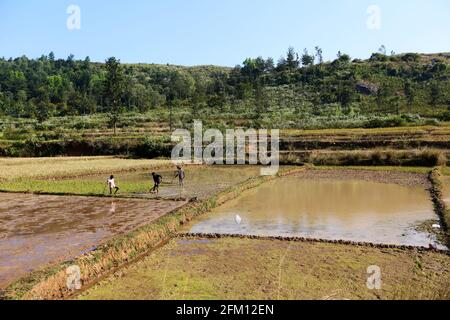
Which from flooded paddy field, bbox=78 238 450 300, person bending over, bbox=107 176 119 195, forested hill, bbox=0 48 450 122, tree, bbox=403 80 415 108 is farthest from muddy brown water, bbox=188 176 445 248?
tree, bbox=403 80 415 108

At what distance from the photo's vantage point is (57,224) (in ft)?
57.3

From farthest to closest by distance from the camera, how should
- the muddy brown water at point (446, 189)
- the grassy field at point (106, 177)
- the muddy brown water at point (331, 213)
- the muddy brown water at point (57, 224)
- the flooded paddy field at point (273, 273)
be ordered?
1. the grassy field at point (106, 177)
2. the muddy brown water at point (446, 189)
3. the muddy brown water at point (331, 213)
4. the muddy brown water at point (57, 224)
5. the flooded paddy field at point (273, 273)

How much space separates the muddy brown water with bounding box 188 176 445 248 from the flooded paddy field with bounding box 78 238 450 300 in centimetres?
194

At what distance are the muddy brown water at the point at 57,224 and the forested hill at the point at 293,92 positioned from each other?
1648 inches

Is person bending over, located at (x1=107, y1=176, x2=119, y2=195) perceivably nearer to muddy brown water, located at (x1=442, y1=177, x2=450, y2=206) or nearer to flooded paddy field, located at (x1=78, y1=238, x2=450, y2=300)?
flooded paddy field, located at (x1=78, y1=238, x2=450, y2=300)

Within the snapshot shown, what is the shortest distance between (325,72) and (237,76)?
29000 mm

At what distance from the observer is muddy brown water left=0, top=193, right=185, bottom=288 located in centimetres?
1305

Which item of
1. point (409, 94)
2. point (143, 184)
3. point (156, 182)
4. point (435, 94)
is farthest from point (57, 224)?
point (409, 94)

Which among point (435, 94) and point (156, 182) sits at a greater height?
point (435, 94)

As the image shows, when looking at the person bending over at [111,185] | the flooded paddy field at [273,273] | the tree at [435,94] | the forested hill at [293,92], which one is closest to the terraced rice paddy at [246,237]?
the flooded paddy field at [273,273]

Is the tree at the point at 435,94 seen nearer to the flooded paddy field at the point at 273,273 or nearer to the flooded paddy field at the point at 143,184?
the flooded paddy field at the point at 143,184

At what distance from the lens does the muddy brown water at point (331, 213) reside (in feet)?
53.8

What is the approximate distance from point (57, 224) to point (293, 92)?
90.3m

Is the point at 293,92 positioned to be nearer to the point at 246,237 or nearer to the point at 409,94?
the point at 409,94
